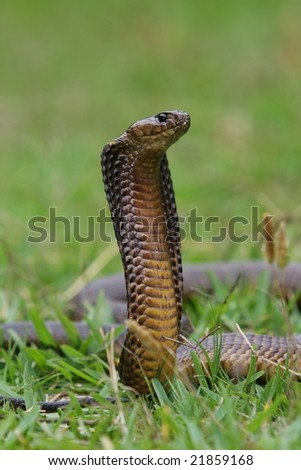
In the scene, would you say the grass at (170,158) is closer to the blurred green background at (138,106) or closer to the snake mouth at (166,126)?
the blurred green background at (138,106)

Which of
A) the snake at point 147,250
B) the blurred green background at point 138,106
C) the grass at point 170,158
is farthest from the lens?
the blurred green background at point 138,106

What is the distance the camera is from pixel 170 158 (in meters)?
9.70

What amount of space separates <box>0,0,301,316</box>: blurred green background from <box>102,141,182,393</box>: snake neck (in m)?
1.73

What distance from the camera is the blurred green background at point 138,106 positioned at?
664cm

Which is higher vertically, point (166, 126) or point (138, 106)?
point (138, 106)

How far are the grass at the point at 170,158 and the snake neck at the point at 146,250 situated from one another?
0.18 meters

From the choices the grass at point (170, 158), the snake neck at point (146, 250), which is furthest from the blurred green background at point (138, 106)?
the snake neck at point (146, 250)

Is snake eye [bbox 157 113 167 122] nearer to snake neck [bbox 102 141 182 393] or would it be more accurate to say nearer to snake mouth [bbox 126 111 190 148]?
snake mouth [bbox 126 111 190 148]

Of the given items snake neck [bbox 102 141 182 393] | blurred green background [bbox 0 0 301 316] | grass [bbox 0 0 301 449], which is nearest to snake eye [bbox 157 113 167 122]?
snake neck [bbox 102 141 182 393]

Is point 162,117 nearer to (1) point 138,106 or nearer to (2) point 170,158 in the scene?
(2) point 170,158

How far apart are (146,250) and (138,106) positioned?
360 inches

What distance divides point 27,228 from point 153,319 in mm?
3518

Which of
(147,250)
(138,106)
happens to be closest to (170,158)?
(138,106)
